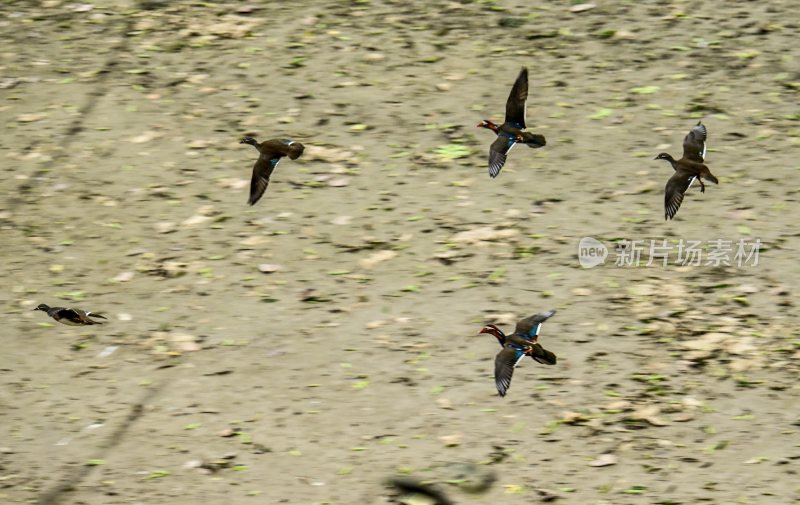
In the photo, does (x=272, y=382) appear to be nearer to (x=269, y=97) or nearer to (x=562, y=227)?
(x=562, y=227)

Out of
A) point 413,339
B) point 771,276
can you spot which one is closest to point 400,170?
point 413,339

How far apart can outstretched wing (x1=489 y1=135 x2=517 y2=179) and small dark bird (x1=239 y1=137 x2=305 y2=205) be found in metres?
1.28

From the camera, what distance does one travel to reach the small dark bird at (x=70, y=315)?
6934mm

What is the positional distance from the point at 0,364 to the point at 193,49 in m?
4.37

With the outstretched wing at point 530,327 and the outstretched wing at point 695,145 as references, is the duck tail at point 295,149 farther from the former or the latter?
the outstretched wing at point 695,145

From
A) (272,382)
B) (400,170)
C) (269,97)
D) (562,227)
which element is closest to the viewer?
(272,382)

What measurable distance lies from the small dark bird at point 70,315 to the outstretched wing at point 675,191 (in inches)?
143

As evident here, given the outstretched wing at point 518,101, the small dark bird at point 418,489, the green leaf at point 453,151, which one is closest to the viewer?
the small dark bird at point 418,489

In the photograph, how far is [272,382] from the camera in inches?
257

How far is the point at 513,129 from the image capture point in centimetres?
749

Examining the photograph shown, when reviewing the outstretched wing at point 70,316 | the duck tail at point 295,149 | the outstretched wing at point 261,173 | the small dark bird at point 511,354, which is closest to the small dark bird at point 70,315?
the outstretched wing at point 70,316

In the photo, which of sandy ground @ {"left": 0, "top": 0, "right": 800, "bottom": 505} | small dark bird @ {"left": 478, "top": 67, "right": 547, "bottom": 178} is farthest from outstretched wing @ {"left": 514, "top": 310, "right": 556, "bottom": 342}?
small dark bird @ {"left": 478, "top": 67, "right": 547, "bottom": 178}

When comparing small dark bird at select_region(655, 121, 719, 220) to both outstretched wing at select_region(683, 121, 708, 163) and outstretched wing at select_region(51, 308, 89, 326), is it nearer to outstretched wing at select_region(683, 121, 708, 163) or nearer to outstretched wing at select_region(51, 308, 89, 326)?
outstretched wing at select_region(683, 121, 708, 163)

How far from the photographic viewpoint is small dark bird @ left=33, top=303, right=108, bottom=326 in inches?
273
